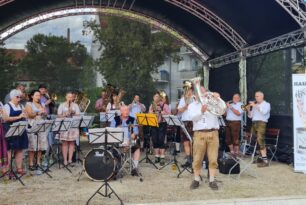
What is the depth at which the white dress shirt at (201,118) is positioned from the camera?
7043 mm

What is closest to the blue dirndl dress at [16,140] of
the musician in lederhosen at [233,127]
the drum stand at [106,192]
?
the drum stand at [106,192]

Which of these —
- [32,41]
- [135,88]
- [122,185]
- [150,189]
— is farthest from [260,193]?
[32,41]

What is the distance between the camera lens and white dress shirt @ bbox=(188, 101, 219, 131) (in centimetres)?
704

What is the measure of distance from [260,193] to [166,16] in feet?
31.7

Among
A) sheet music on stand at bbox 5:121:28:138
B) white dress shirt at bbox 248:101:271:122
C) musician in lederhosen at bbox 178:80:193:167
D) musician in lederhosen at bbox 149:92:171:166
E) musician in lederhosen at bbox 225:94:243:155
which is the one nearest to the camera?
sheet music on stand at bbox 5:121:28:138

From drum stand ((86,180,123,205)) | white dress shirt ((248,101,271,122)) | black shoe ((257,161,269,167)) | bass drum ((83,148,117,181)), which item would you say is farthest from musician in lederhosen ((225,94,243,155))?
drum stand ((86,180,123,205))

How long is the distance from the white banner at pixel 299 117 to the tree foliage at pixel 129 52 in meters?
17.2

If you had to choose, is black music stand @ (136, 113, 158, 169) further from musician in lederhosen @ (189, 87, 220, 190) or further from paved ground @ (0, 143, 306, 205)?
musician in lederhosen @ (189, 87, 220, 190)

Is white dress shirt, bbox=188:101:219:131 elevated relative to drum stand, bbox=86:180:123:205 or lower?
elevated

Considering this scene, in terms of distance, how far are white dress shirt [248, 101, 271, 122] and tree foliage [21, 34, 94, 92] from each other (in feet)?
77.5

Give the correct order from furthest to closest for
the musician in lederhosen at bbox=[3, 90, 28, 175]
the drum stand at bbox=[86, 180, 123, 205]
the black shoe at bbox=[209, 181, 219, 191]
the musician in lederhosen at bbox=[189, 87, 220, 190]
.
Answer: the musician in lederhosen at bbox=[3, 90, 28, 175] < the black shoe at bbox=[209, 181, 219, 191] < the musician in lederhosen at bbox=[189, 87, 220, 190] < the drum stand at bbox=[86, 180, 123, 205]

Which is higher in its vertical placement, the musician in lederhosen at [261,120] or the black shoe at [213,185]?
the musician in lederhosen at [261,120]

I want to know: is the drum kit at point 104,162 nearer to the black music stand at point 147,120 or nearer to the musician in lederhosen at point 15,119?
the black music stand at point 147,120

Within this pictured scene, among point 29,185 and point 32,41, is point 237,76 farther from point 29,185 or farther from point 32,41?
point 32,41
